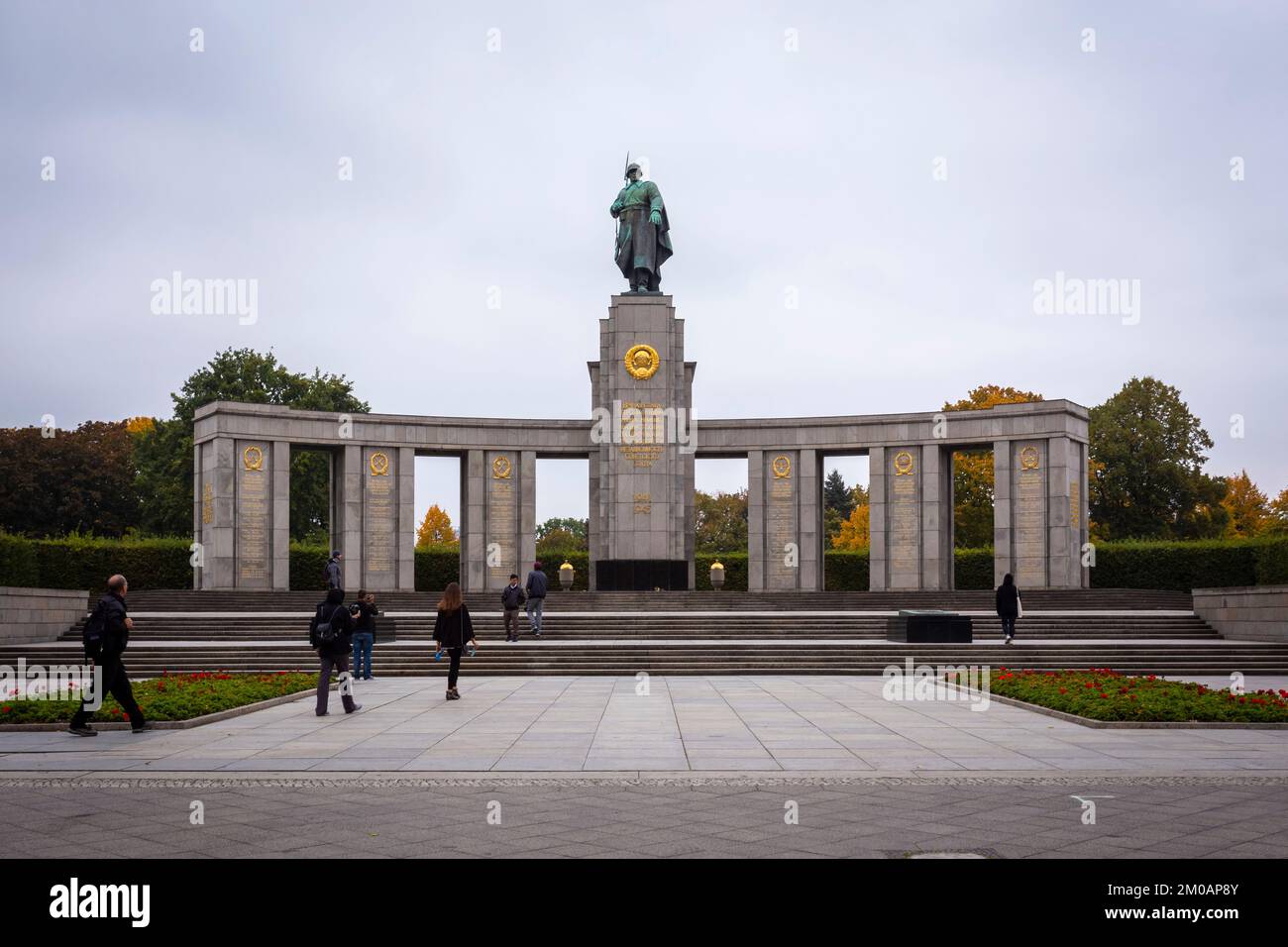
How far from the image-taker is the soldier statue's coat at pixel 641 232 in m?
42.9

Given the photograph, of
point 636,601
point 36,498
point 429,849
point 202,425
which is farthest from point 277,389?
point 429,849

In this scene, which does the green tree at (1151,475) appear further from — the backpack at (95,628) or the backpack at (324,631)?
the backpack at (95,628)

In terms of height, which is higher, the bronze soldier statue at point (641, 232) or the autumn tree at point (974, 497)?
the bronze soldier statue at point (641, 232)

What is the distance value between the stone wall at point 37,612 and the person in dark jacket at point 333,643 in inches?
547

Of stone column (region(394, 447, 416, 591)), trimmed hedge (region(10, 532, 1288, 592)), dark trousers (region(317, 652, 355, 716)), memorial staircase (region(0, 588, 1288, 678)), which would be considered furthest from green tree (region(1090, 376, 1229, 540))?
dark trousers (region(317, 652, 355, 716))

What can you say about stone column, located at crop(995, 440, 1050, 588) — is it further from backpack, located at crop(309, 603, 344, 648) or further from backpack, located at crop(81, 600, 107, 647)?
backpack, located at crop(81, 600, 107, 647)

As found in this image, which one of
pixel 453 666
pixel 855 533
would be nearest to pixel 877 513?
pixel 453 666

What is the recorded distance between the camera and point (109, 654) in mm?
14062

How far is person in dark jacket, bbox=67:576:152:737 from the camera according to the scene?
14.0 metres

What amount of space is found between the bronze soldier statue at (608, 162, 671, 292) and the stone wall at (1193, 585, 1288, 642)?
72.3ft

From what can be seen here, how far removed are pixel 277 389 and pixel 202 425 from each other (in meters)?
18.4

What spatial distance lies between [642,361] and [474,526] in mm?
9318

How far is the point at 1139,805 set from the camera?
9422 millimetres

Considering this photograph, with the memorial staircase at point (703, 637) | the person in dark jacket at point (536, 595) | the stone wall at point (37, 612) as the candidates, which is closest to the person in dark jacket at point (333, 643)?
the memorial staircase at point (703, 637)
